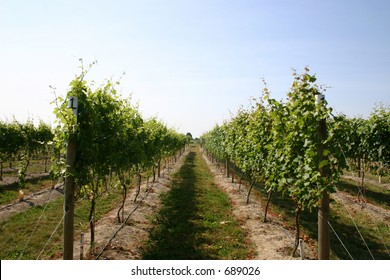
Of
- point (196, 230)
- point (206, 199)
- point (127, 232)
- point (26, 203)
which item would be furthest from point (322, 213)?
point (26, 203)

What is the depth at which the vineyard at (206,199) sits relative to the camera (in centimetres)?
541

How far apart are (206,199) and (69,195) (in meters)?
9.17

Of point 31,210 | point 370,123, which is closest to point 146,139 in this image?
point 31,210

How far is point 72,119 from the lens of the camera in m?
5.49

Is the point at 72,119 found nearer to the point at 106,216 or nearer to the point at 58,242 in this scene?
the point at 58,242

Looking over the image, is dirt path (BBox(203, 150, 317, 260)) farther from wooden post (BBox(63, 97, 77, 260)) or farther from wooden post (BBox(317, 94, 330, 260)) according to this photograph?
wooden post (BBox(63, 97, 77, 260))

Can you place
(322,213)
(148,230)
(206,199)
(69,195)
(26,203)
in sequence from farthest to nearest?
(206,199) < (26,203) < (148,230) < (69,195) < (322,213)

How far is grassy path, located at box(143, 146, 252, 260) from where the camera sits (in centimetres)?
771

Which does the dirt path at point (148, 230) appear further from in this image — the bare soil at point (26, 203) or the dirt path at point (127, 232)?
the bare soil at point (26, 203)

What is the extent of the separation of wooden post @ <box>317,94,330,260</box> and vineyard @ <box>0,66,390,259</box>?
0.06 feet

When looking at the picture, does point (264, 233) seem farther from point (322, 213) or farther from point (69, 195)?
point (69, 195)

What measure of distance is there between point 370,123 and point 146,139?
29.1 feet

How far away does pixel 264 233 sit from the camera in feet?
29.7

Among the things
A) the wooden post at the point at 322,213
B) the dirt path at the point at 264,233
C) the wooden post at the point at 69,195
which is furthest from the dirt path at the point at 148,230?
the wooden post at the point at 322,213
